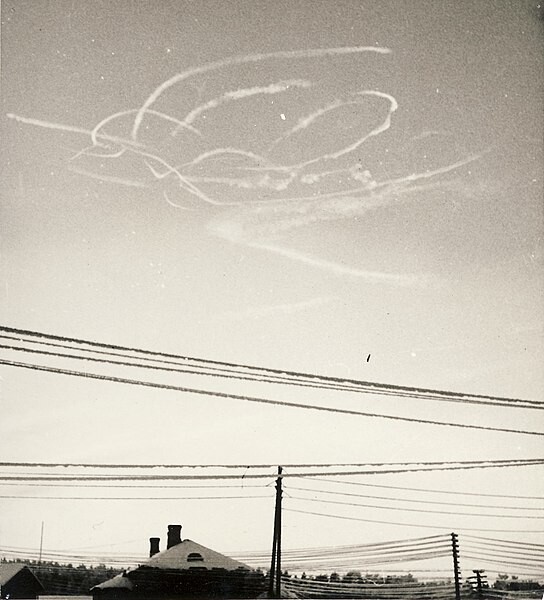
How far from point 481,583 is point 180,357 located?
827 cm

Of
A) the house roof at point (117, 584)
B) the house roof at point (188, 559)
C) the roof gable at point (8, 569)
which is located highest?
the roof gable at point (8, 569)

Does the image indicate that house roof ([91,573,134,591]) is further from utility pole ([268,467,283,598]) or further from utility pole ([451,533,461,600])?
utility pole ([451,533,461,600])

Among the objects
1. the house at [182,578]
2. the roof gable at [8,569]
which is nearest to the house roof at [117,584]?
the house at [182,578]

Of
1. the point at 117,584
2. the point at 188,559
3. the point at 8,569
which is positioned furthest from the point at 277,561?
the point at 8,569

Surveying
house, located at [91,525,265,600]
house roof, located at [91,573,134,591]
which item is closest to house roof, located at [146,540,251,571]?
house, located at [91,525,265,600]

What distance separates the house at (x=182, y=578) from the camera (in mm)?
13711

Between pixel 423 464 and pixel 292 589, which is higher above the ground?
pixel 423 464

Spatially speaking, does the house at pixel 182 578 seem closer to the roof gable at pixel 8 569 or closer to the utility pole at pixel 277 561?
the utility pole at pixel 277 561

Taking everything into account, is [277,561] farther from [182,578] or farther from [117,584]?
[117,584]

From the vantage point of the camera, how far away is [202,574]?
549 inches

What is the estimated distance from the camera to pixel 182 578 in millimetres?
13945

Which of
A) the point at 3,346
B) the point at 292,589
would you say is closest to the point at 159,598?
the point at 292,589

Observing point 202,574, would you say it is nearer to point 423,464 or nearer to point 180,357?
point 423,464

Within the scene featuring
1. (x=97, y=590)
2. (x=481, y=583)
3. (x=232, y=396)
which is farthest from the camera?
(x=97, y=590)
